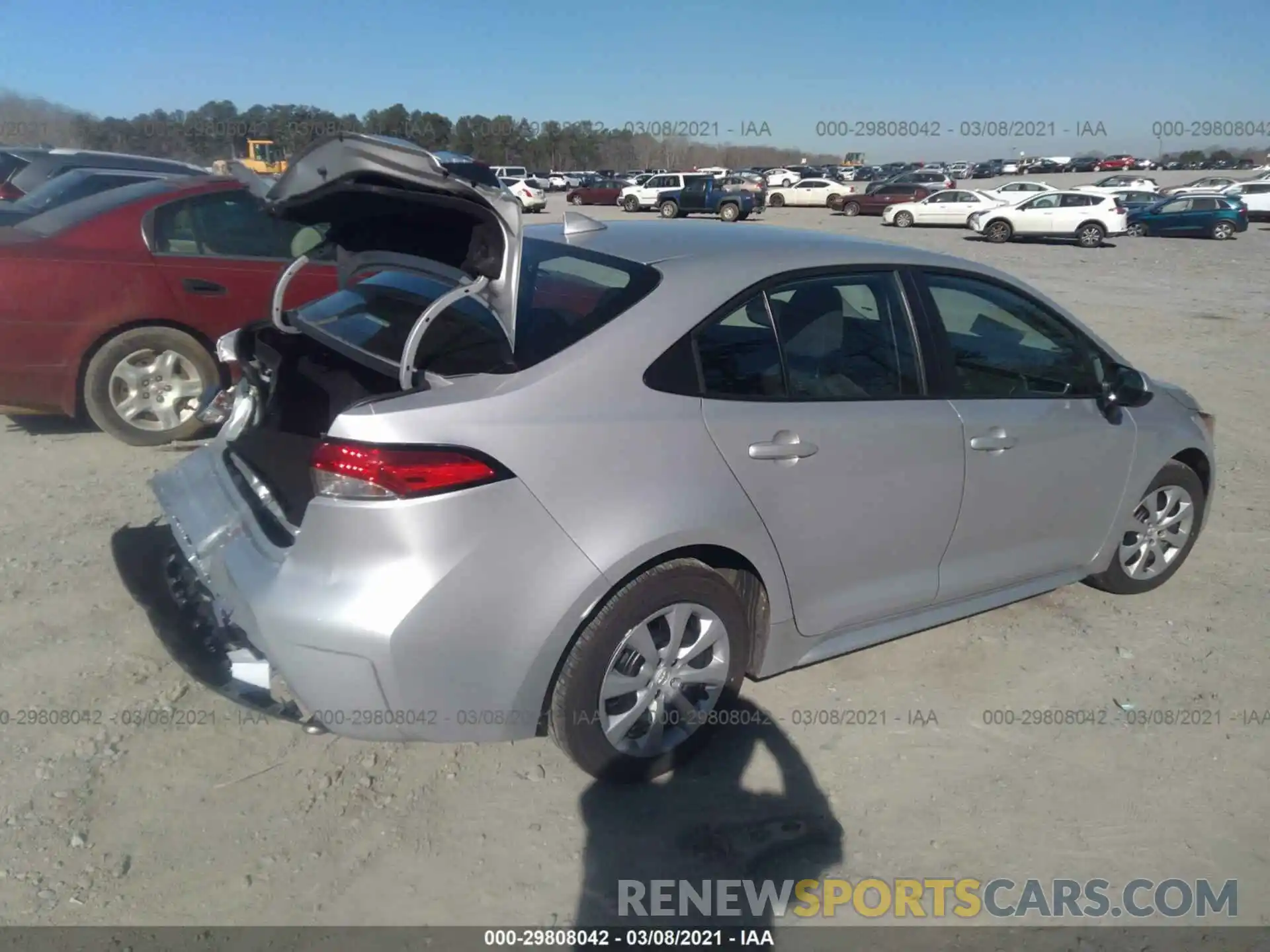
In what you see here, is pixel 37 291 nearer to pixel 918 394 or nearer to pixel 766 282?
pixel 766 282

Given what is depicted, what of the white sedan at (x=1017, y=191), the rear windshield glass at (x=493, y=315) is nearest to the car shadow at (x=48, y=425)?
the rear windshield glass at (x=493, y=315)

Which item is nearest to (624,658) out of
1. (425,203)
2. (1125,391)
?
(425,203)

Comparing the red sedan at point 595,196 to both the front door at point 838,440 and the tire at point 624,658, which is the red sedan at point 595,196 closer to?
the front door at point 838,440

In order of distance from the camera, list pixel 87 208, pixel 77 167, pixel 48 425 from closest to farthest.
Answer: pixel 87 208 → pixel 48 425 → pixel 77 167

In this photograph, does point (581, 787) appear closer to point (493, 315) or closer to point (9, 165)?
point (493, 315)

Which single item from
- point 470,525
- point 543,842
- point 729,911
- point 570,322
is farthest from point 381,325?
point 729,911

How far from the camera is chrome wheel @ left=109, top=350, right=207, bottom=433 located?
5910 millimetres

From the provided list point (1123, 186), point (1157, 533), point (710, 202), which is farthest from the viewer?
point (1123, 186)

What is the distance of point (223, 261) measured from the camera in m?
6.16

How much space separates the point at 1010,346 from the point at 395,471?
8.71 feet

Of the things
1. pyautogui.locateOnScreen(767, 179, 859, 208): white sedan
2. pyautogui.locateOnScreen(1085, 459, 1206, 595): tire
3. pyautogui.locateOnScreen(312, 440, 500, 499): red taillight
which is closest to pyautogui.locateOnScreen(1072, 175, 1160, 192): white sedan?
pyautogui.locateOnScreen(767, 179, 859, 208): white sedan

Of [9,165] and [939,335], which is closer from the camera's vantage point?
[939,335]

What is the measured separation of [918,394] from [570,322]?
4.46 ft

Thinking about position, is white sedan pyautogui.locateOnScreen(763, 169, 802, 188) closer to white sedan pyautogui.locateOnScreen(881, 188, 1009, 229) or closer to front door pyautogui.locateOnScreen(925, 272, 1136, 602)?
white sedan pyautogui.locateOnScreen(881, 188, 1009, 229)
